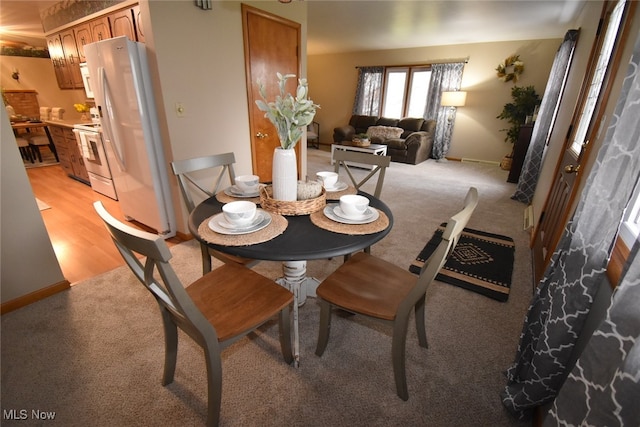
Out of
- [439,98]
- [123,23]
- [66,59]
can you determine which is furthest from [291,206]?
[439,98]

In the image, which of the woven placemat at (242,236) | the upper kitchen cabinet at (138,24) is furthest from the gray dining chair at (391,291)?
the upper kitchen cabinet at (138,24)

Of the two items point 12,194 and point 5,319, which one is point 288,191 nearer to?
point 12,194

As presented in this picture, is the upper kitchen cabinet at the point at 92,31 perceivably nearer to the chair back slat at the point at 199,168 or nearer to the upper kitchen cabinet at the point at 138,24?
the upper kitchen cabinet at the point at 138,24

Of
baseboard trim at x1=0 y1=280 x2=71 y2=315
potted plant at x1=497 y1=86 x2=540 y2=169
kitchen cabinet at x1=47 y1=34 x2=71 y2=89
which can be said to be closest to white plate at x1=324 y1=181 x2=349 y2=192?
baseboard trim at x1=0 y1=280 x2=71 y2=315

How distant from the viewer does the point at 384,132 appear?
254 inches

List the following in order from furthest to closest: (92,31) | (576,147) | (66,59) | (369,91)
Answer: (369,91) < (66,59) < (92,31) < (576,147)

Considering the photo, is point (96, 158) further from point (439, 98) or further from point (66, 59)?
point (439, 98)

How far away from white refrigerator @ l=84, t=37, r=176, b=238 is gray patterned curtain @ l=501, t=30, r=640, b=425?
290 cm

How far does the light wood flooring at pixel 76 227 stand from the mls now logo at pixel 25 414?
103 cm

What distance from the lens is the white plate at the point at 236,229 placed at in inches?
48.6

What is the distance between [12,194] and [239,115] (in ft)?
6.08

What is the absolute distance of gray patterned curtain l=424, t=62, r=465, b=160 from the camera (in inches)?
243

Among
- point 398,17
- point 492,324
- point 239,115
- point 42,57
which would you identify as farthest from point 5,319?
point 42,57

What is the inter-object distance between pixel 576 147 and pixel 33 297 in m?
4.28
